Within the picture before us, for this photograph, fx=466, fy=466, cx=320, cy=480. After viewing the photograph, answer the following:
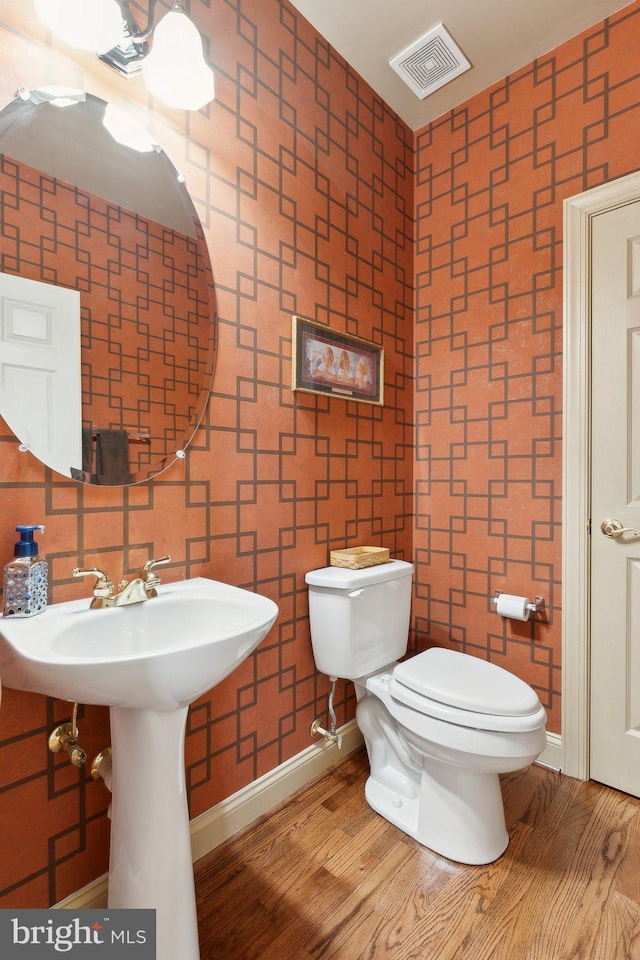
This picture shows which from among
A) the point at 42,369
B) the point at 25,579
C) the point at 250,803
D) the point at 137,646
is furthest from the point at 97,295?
the point at 250,803

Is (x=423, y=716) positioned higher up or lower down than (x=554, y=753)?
higher up

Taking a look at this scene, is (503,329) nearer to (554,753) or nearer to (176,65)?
(176,65)

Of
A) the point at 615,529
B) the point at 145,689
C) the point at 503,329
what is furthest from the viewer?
the point at 503,329

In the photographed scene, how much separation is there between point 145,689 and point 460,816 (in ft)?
3.57

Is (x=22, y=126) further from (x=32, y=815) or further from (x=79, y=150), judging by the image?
(x=32, y=815)

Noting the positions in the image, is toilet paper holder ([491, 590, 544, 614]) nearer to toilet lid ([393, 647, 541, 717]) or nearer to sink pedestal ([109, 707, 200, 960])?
toilet lid ([393, 647, 541, 717])

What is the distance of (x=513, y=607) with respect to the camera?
1.81 m

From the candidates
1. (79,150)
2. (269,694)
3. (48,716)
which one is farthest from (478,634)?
(79,150)

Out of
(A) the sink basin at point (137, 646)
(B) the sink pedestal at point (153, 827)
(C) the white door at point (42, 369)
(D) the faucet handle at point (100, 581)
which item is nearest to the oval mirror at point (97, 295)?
(C) the white door at point (42, 369)

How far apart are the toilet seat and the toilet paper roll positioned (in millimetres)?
321

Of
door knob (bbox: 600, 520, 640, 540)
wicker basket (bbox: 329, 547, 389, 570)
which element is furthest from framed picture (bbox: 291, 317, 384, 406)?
door knob (bbox: 600, 520, 640, 540)

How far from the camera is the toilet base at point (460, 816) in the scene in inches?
52.9

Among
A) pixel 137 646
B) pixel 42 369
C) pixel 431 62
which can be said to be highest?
pixel 431 62

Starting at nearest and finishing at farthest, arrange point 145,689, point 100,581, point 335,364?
1. point 145,689
2. point 100,581
3. point 335,364
